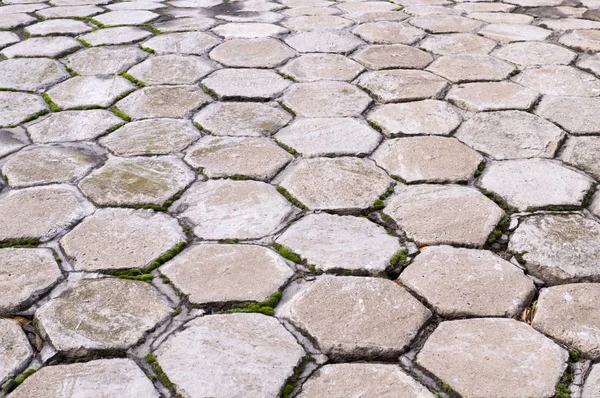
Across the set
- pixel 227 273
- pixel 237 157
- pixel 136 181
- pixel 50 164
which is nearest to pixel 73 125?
pixel 50 164

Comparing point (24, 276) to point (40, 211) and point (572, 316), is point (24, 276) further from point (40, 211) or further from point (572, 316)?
point (572, 316)

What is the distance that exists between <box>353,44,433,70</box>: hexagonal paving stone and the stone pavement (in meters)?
0.01

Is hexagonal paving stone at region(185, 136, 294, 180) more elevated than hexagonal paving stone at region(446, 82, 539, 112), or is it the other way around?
hexagonal paving stone at region(446, 82, 539, 112)

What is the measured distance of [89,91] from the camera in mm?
2463

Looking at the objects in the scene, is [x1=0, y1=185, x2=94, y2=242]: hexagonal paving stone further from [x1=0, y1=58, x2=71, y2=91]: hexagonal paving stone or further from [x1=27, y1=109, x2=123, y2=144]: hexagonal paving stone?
[x1=0, y1=58, x2=71, y2=91]: hexagonal paving stone

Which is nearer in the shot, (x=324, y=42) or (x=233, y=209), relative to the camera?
(x=233, y=209)

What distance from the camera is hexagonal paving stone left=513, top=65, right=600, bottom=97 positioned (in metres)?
2.39

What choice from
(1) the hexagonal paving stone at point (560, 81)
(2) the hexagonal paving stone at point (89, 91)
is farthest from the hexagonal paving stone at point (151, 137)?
(1) the hexagonal paving stone at point (560, 81)

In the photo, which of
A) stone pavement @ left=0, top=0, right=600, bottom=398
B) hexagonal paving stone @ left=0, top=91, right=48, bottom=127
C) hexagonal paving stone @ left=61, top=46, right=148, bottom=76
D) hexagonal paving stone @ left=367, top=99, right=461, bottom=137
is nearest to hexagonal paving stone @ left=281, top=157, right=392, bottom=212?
stone pavement @ left=0, top=0, right=600, bottom=398

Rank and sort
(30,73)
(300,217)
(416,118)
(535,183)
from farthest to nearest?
1. (30,73)
2. (416,118)
3. (535,183)
4. (300,217)

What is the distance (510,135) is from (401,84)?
0.55 metres

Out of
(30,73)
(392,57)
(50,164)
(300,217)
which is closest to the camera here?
(300,217)

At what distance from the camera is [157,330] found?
128 cm

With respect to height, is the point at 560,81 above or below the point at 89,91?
above
